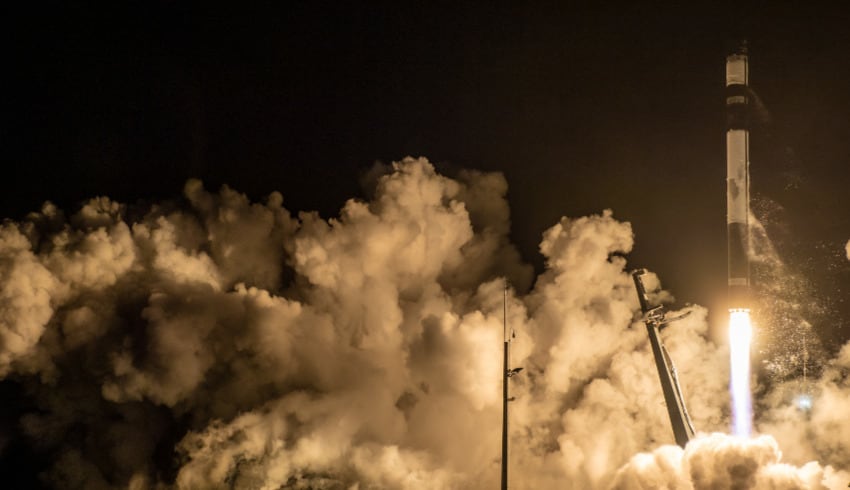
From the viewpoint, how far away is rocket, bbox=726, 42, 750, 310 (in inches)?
1468

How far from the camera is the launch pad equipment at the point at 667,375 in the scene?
118 feet

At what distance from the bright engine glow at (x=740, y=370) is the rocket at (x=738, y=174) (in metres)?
0.73

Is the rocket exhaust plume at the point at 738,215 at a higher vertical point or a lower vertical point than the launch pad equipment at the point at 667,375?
higher

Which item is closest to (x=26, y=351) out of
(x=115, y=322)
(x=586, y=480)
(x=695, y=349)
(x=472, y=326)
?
(x=115, y=322)

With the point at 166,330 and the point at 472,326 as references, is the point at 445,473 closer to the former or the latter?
the point at 472,326

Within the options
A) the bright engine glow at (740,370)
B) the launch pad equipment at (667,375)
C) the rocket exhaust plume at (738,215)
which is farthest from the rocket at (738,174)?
the launch pad equipment at (667,375)

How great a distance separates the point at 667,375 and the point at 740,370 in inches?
140

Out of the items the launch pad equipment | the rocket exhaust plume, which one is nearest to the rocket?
the rocket exhaust plume

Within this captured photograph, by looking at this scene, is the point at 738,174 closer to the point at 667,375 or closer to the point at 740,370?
the point at 740,370

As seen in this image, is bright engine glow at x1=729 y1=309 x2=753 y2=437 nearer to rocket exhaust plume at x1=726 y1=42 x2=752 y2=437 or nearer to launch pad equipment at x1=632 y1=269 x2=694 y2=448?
rocket exhaust plume at x1=726 y1=42 x2=752 y2=437

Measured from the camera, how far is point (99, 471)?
40.6 meters

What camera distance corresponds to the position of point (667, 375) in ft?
119

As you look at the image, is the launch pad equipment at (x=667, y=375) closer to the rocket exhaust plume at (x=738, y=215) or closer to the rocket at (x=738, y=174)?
the rocket exhaust plume at (x=738, y=215)

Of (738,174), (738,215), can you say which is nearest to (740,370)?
(738,215)
